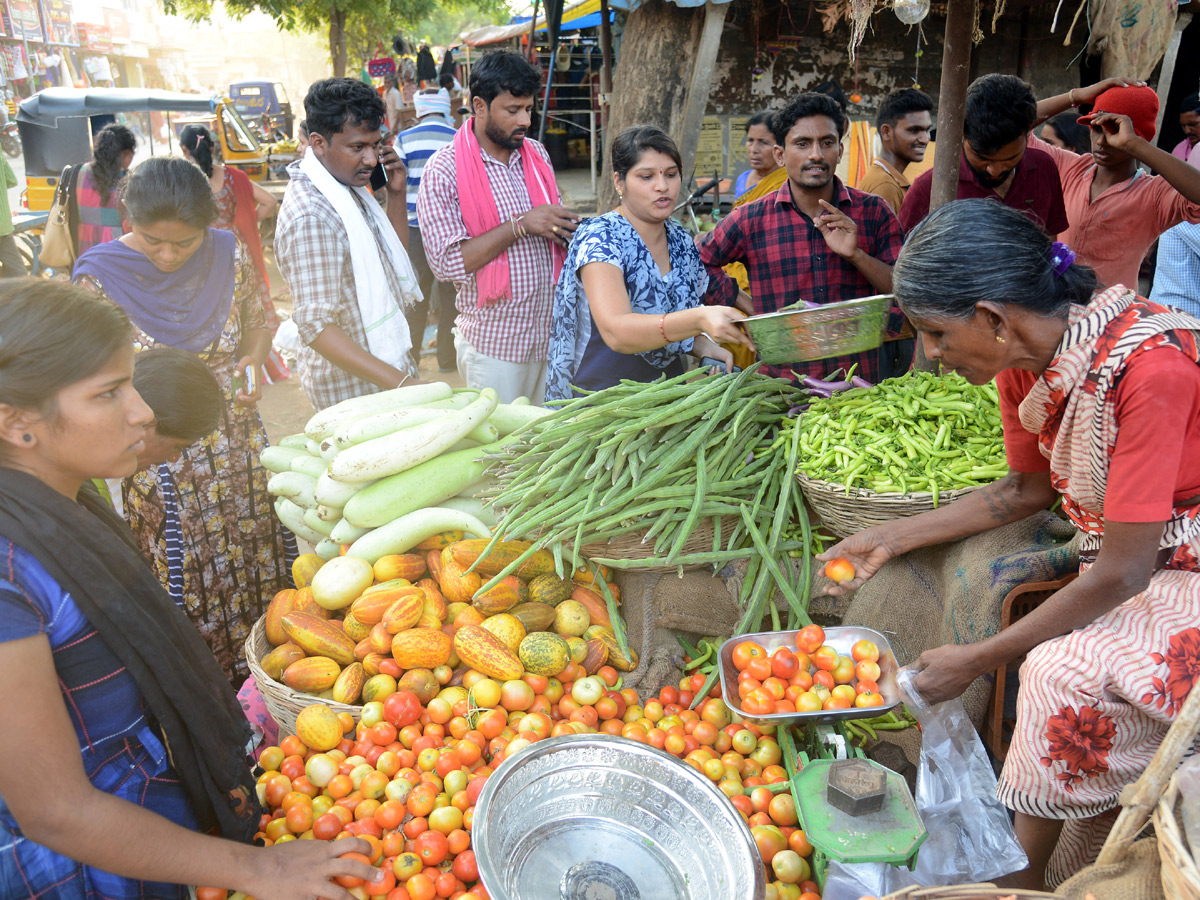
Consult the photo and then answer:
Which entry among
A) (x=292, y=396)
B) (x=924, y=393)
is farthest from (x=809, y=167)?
(x=292, y=396)

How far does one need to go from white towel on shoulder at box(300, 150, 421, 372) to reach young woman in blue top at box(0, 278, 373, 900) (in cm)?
183

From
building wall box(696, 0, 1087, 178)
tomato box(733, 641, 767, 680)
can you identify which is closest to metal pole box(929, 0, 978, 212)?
tomato box(733, 641, 767, 680)

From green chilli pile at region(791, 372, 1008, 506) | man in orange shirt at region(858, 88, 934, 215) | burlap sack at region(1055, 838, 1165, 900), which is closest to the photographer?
burlap sack at region(1055, 838, 1165, 900)

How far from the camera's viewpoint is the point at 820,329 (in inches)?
88.4

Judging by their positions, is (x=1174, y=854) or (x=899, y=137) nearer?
(x=1174, y=854)

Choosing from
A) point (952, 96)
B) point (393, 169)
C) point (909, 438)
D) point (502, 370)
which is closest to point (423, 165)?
point (393, 169)

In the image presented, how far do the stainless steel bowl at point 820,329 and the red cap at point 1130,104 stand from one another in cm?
201

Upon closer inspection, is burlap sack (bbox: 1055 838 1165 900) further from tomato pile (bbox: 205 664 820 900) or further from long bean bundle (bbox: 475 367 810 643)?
long bean bundle (bbox: 475 367 810 643)

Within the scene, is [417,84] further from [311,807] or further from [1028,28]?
[311,807]

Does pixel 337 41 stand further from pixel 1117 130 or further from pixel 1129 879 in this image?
pixel 1129 879

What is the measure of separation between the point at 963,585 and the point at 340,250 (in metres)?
2.58

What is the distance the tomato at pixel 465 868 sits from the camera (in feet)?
5.68

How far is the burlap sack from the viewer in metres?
1.18

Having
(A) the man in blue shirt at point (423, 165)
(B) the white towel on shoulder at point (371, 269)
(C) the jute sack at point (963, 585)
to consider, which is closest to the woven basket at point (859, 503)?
(C) the jute sack at point (963, 585)
